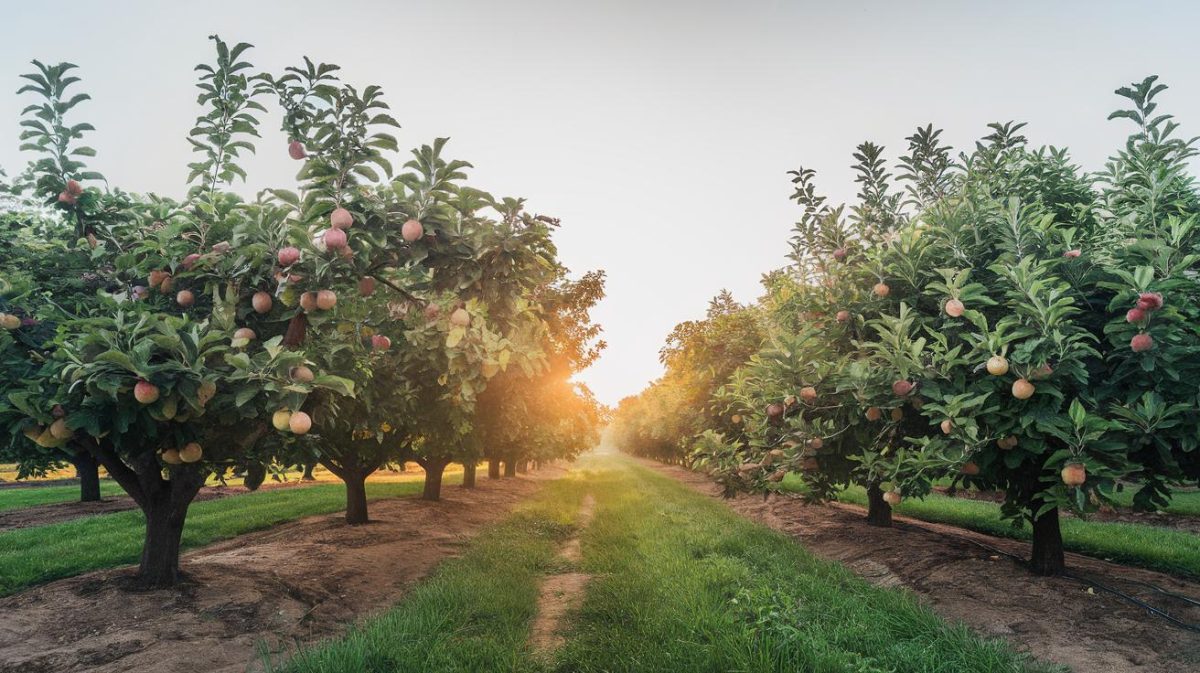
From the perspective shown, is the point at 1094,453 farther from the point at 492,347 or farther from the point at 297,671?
the point at 297,671

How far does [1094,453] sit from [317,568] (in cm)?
1045

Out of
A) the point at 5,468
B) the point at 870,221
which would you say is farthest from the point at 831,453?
the point at 5,468

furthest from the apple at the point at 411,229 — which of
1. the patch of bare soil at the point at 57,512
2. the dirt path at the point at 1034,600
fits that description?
the patch of bare soil at the point at 57,512

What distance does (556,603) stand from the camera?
7.31 meters

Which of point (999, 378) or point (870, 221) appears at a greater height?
point (870, 221)

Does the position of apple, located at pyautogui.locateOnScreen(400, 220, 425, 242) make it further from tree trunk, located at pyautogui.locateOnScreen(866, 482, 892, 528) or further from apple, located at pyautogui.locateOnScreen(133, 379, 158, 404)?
tree trunk, located at pyautogui.locateOnScreen(866, 482, 892, 528)

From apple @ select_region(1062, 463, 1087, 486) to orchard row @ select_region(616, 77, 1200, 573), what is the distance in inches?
1.0

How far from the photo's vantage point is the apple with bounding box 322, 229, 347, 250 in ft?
14.8

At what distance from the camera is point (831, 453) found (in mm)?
8242

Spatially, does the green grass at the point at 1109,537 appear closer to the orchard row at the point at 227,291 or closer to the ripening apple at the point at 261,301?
the orchard row at the point at 227,291

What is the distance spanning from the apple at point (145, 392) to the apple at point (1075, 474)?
25.7 feet

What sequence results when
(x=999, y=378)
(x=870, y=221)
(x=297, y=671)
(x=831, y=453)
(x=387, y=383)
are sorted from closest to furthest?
(x=297, y=671)
(x=999, y=378)
(x=831, y=453)
(x=387, y=383)
(x=870, y=221)

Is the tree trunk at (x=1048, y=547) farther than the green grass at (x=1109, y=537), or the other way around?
the green grass at (x=1109, y=537)

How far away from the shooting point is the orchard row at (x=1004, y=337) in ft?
17.5
